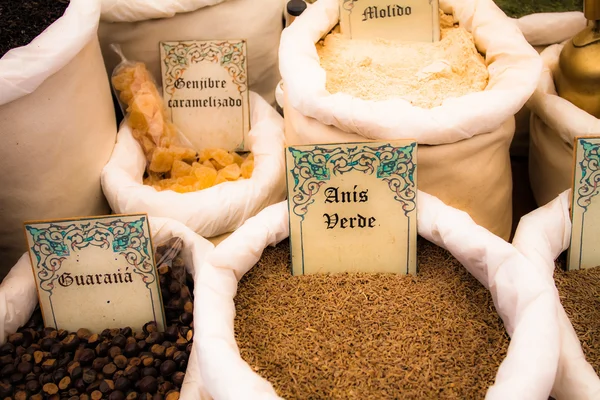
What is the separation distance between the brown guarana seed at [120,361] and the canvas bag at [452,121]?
0.48 meters

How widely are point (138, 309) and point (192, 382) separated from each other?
0.58 feet

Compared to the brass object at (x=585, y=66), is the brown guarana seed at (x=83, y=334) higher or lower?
lower

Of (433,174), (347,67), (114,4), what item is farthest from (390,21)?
→ (114,4)

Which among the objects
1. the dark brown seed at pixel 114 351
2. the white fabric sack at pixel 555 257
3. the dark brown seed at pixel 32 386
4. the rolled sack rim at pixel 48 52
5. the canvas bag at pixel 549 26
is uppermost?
the rolled sack rim at pixel 48 52

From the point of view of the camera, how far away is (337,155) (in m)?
0.94

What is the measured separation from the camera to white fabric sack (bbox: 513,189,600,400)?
2.57 ft

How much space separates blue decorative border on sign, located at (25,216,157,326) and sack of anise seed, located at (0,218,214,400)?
92mm

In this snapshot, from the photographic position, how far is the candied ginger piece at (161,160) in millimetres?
1360

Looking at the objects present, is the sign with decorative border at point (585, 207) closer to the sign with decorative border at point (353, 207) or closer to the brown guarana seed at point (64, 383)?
the sign with decorative border at point (353, 207)

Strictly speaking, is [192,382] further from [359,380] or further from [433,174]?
[433,174]

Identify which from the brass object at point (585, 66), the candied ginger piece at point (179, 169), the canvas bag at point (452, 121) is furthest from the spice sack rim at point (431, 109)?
the candied ginger piece at point (179, 169)

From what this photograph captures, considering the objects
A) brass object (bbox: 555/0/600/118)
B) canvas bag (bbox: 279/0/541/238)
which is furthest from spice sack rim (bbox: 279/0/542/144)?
brass object (bbox: 555/0/600/118)

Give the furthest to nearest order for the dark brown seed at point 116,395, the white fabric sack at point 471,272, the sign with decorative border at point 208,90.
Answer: the sign with decorative border at point 208,90 < the dark brown seed at point 116,395 < the white fabric sack at point 471,272

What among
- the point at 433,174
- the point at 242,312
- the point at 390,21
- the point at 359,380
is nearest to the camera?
the point at 359,380
